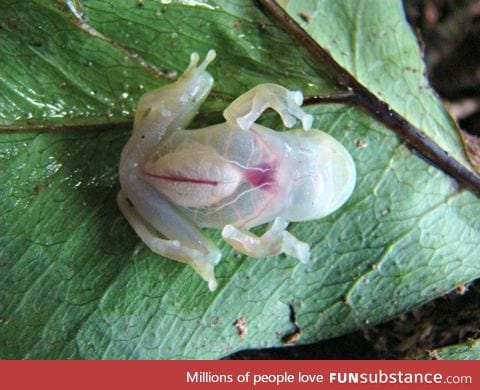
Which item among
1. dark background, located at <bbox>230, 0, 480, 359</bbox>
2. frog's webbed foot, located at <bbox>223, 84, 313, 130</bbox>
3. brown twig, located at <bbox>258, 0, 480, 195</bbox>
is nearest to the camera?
frog's webbed foot, located at <bbox>223, 84, 313, 130</bbox>

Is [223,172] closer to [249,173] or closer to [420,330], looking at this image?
[249,173]

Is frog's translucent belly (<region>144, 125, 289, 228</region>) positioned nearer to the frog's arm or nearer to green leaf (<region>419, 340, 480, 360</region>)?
the frog's arm

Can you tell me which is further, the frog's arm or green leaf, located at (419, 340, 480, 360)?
green leaf, located at (419, 340, 480, 360)

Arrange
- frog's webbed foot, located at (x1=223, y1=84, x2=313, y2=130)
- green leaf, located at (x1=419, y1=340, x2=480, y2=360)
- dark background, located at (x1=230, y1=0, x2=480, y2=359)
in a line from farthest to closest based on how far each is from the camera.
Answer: dark background, located at (x1=230, y1=0, x2=480, y2=359) → green leaf, located at (x1=419, y1=340, x2=480, y2=360) → frog's webbed foot, located at (x1=223, y1=84, x2=313, y2=130)

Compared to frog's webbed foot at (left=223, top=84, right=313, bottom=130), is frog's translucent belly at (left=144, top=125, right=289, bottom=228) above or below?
below

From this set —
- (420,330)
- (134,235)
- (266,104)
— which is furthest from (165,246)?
(420,330)

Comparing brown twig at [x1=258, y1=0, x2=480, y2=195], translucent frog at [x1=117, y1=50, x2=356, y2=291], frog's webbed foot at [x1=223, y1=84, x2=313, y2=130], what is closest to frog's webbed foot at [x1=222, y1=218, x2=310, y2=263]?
translucent frog at [x1=117, y1=50, x2=356, y2=291]

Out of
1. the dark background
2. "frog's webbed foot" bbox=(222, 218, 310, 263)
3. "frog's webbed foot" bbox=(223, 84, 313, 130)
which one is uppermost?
"frog's webbed foot" bbox=(223, 84, 313, 130)
